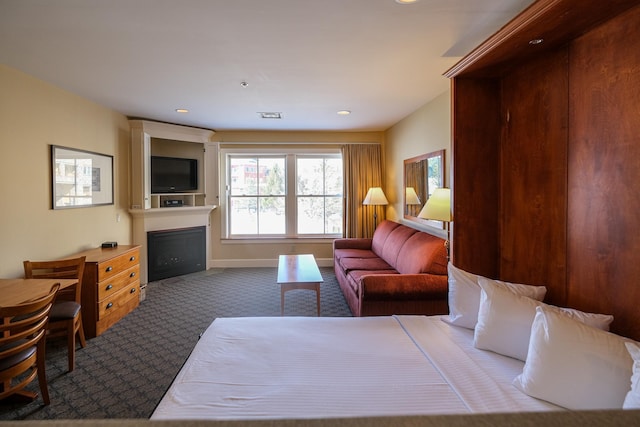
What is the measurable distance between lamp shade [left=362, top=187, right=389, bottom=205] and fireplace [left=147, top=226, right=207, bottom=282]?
2947mm

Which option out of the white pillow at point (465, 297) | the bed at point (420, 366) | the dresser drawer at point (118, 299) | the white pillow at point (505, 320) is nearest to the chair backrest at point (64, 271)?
the dresser drawer at point (118, 299)

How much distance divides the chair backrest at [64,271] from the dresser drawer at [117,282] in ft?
0.97

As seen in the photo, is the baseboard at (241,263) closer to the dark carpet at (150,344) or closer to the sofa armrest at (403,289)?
the dark carpet at (150,344)

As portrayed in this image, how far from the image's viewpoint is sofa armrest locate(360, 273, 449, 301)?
9.33ft

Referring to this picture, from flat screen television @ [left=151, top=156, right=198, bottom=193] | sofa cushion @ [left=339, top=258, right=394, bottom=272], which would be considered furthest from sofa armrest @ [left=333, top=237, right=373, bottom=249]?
flat screen television @ [left=151, top=156, right=198, bottom=193]

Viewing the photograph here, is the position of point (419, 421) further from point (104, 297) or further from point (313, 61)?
point (104, 297)

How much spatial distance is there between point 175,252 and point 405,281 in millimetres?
3997

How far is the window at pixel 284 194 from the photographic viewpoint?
19.8ft

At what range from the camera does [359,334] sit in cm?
193

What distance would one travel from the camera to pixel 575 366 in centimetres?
128

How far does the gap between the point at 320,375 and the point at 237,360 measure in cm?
43

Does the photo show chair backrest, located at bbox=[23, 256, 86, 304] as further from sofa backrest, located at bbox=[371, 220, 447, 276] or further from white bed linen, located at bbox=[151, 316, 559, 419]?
sofa backrest, located at bbox=[371, 220, 447, 276]

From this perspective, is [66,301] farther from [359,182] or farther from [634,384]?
[359,182]

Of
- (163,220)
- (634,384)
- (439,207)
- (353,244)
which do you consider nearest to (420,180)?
(353,244)
